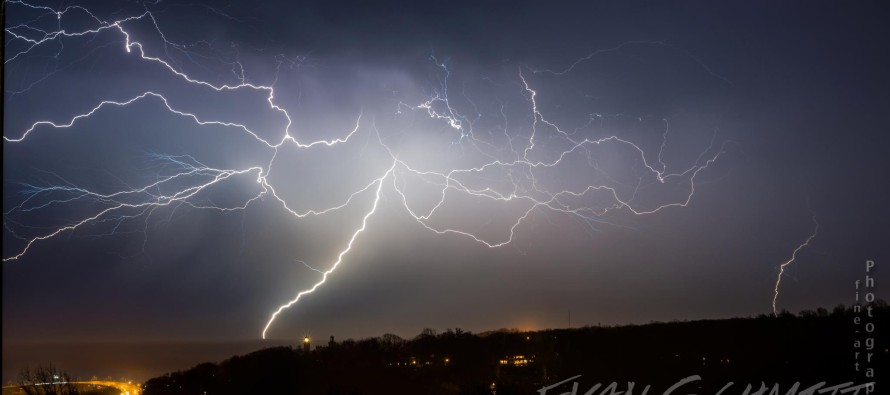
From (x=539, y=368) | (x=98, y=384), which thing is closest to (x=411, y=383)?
(x=539, y=368)

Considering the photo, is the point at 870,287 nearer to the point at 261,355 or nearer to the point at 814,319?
the point at 814,319

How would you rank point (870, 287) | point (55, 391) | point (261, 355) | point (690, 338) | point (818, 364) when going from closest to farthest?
point (870, 287)
point (55, 391)
point (818, 364)
point (690, 338)
point (261, 355)

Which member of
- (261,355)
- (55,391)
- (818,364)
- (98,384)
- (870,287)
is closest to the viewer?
(870,287)

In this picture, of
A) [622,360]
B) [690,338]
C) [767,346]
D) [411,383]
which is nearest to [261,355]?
[411,383]

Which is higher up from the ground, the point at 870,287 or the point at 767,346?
the point at 870,287

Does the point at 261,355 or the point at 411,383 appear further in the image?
the point at 261,355

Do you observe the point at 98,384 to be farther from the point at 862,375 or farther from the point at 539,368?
the point at 862,375
